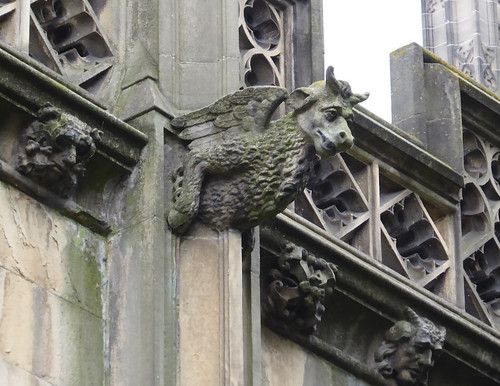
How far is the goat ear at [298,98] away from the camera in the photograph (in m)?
12.4

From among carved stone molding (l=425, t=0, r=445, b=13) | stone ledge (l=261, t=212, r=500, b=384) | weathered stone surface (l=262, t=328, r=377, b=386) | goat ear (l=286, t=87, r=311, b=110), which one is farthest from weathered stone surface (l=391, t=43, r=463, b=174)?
carved stone molding (l=425, t=0, r=445, b=13)

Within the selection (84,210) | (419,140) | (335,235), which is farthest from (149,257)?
(419,140)

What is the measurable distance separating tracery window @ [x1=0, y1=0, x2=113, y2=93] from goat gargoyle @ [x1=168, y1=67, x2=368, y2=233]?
75 cm

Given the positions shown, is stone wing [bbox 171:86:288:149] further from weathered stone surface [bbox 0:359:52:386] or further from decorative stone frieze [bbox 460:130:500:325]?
decorative stone frieze [bbox 460:130:500:325]

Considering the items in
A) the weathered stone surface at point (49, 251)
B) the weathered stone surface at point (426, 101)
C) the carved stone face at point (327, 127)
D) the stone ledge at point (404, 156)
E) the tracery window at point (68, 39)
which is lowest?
the weathered stone surface at point (49, 251)

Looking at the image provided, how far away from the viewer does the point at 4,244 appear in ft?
38.7

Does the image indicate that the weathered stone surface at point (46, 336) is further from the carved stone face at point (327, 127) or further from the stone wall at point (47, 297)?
the carved stone face at point (327, 127)

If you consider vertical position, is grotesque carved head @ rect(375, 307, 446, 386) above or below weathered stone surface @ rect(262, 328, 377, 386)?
above

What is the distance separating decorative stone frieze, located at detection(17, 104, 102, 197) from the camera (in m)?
12.0

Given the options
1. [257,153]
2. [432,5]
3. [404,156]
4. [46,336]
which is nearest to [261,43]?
[404,156]

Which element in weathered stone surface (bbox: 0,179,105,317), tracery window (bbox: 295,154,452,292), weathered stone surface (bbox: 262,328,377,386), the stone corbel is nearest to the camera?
weathered stone surface (bbox: 0,179,105,317)

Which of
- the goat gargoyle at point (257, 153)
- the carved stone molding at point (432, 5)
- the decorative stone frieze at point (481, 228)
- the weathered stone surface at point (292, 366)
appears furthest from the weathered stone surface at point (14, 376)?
the carved stone molding at point (432, 5)

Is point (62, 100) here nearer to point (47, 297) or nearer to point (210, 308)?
point (47, 297)

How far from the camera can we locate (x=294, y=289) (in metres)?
13.1
